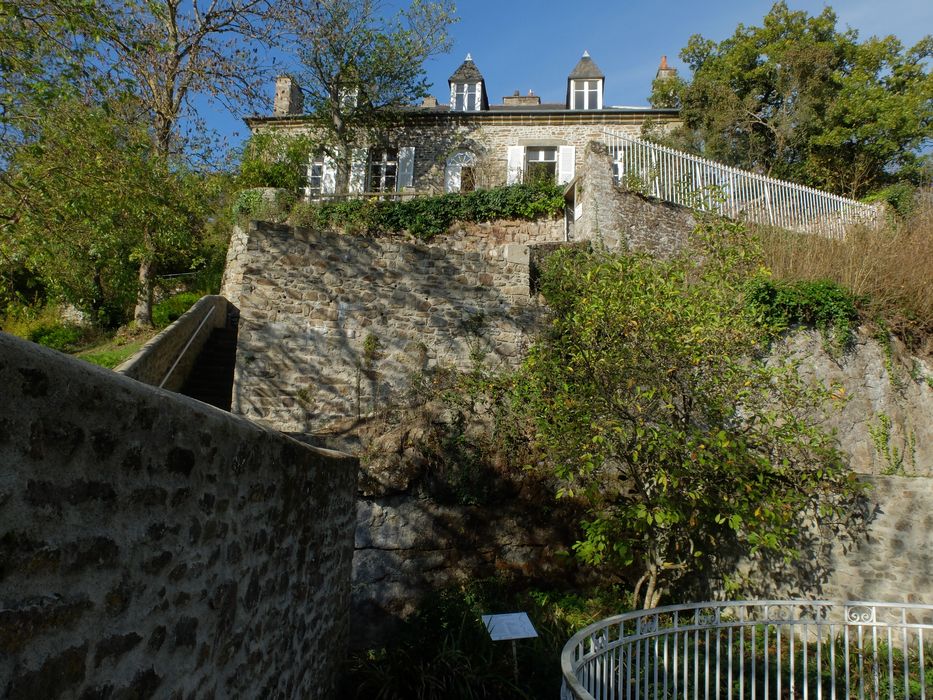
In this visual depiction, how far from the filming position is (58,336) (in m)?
12.6

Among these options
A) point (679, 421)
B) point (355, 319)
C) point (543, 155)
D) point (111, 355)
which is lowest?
point (679, 421)

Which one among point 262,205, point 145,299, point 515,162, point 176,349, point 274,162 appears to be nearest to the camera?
point 176,349

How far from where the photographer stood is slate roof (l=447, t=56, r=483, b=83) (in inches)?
756

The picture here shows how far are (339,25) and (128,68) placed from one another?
8899mm

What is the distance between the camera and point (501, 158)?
17453mm

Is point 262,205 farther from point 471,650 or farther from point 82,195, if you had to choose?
point 471,650

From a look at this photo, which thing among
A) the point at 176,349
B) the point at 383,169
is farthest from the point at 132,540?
the point at 383,169

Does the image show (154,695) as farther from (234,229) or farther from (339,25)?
(339,25)

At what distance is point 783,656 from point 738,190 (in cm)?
1049

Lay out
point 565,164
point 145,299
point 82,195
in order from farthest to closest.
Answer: point 565,164 → point 145,299 → point 82,195

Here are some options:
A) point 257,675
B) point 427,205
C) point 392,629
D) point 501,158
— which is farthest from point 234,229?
point 257,675

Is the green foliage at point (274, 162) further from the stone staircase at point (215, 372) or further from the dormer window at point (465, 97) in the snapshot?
the stone staircase at point (215, 372)

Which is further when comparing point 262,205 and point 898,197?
point 262,205

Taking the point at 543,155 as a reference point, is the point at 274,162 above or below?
below
